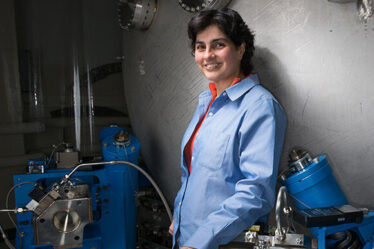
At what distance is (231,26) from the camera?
890 mm

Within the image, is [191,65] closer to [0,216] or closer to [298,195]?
[298,195]

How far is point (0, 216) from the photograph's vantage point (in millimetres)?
1923

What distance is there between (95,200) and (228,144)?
976 mm

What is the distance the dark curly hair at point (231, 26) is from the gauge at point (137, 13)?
A: 19.7 inches

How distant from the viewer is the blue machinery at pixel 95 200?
1309mm

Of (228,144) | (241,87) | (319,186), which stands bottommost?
(319,186)

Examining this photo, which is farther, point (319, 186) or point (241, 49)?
point (241, 49)

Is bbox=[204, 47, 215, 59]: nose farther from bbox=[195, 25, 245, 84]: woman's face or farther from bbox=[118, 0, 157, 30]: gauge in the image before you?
bbox=[118, 0, 157, 30]: gauge

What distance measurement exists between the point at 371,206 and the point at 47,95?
1892 millimetres

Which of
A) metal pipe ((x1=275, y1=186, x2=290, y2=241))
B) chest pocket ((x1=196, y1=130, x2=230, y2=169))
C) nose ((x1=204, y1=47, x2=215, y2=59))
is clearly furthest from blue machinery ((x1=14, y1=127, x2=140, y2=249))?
metal pipe ((x1=275, y1=186, x2=290, y2=241))

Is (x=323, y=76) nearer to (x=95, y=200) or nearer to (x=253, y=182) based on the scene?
(x=253, y=182)

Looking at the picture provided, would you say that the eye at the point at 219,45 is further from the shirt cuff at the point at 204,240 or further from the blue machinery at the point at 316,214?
the shirt cuff at the point at 204,240

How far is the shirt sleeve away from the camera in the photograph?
728 mm

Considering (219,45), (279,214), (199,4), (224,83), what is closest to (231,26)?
(219,45)
